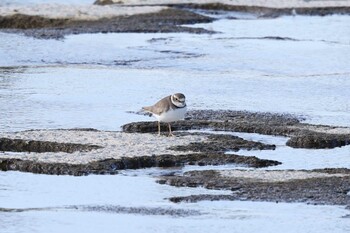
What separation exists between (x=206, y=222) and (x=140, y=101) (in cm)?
668

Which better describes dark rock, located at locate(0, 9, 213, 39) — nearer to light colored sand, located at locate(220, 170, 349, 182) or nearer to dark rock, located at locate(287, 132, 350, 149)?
dark rock, located at locate(287, 132, 350, 149)

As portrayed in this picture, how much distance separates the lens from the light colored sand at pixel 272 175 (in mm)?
10656

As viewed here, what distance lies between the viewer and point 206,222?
9.34 m

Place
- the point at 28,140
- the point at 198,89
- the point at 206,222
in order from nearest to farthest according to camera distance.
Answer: the point at 206,222, the point at 28,140, the point at 198,89

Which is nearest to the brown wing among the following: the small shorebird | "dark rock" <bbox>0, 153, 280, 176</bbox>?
the small shorebird

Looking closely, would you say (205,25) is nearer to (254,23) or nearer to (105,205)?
(254,23)

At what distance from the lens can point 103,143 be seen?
1219 cm

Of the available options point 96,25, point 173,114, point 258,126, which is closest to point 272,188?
point 173,114

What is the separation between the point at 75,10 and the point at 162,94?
1102 cm

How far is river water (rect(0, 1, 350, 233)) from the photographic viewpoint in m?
9.46

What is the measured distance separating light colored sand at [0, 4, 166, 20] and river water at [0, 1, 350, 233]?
2096 mm

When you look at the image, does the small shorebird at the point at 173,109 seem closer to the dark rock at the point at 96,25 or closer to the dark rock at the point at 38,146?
the dark rock at the point at 38,146

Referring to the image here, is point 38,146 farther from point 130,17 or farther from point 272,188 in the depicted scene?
point 130,17

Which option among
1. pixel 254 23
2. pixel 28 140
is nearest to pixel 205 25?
pixel 254 23
